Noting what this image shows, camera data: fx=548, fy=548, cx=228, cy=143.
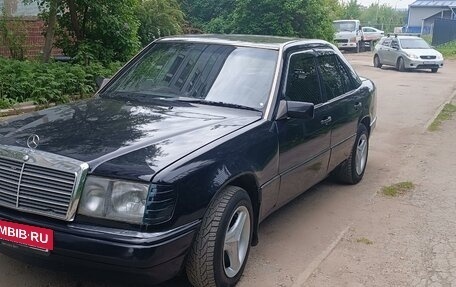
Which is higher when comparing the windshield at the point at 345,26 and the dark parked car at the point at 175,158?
the windshield at the point at 345,26

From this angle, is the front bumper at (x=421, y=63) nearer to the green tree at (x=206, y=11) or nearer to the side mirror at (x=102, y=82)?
the green tree at (x=206, y=11)

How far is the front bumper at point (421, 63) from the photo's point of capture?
2297 cm

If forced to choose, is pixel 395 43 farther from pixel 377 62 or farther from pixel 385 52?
pixel 377 62

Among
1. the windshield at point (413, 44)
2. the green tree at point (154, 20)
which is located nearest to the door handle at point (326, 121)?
the green tree at point (154, 20)

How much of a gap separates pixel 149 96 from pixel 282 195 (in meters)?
1.38

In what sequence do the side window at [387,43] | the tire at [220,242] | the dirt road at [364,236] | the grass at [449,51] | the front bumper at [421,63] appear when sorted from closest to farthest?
the tire at [220,242]
the dirt road at [364,236]
the front bumper at [421,63]
the side window at [387,43]
the grass at [449,51]

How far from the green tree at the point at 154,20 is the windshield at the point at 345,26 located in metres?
20.9

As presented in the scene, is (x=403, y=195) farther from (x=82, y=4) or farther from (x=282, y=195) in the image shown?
(x=82, y=4)

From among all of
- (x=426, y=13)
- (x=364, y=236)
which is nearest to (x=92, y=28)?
(x=364, y=236)

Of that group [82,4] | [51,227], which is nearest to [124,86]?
[51,227]

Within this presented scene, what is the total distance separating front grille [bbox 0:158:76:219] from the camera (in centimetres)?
308

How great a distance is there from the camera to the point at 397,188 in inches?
254

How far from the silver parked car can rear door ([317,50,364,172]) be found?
1812 centimetres

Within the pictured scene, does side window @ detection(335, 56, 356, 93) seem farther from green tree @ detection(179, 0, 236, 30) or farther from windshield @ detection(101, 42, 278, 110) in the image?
green tree @ detection(179, 0, 236, 30)
